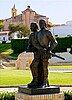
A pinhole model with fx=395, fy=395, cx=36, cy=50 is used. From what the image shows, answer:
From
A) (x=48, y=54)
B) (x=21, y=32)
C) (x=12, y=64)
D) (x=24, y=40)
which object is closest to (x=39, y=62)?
(x=48, y=54)

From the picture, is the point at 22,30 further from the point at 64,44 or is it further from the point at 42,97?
the point at 42,97

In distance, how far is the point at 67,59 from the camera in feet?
178

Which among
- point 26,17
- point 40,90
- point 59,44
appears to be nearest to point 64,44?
point 59,44

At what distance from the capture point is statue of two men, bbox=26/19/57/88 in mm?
9938

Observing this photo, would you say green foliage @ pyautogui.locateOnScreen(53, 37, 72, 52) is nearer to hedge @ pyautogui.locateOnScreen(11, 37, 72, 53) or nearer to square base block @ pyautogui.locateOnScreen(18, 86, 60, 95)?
hedge @ pyautogui.locateOnScreen(11, 37, 72, 53)

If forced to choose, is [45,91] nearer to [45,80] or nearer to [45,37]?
[45,80]

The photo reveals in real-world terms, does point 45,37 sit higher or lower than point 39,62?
higher

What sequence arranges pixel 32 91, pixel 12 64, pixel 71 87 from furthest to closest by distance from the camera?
pixel 12 64 < pixel 71 87 < pixel 32 91

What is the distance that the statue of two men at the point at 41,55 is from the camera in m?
9.94

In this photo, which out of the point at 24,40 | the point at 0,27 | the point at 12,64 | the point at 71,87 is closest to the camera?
the point at 71,87

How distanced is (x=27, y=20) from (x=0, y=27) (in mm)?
8277

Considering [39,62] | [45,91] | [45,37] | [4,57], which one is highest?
[45,37]

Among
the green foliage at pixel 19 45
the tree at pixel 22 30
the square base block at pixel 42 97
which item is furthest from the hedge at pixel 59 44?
the square base block at pixel 42 97

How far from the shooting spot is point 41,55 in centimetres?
995
